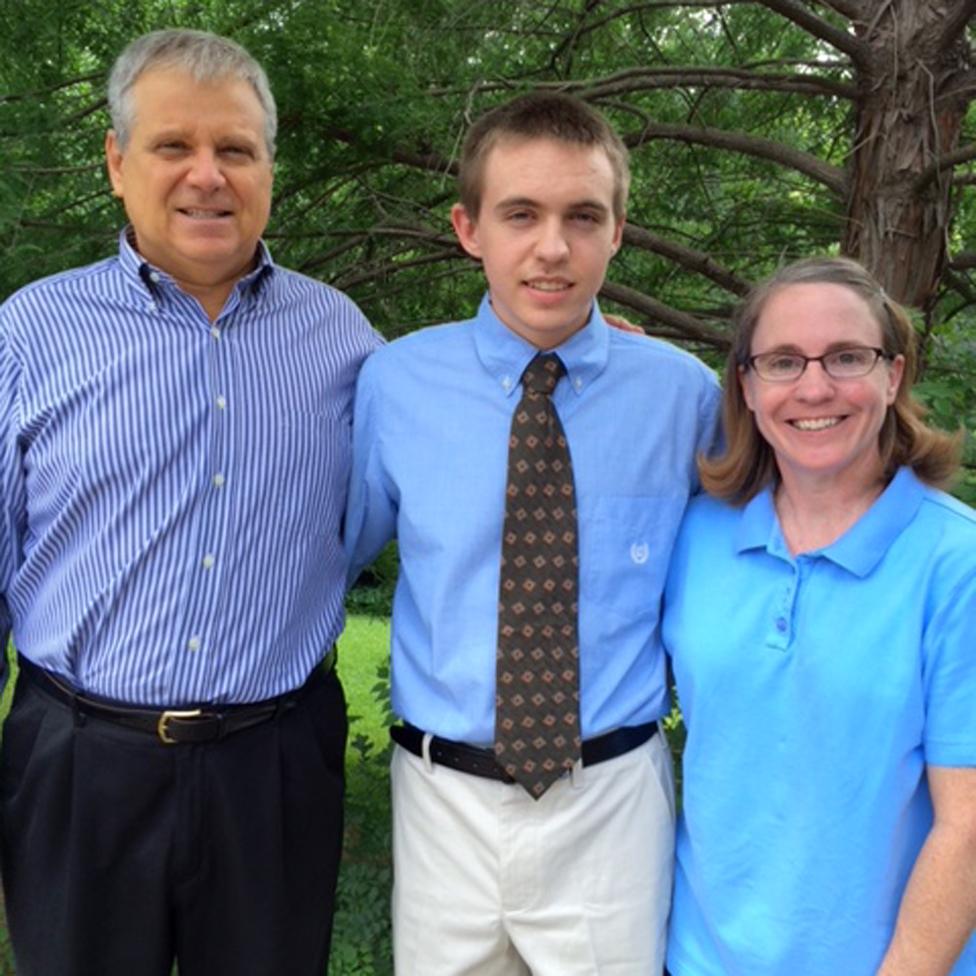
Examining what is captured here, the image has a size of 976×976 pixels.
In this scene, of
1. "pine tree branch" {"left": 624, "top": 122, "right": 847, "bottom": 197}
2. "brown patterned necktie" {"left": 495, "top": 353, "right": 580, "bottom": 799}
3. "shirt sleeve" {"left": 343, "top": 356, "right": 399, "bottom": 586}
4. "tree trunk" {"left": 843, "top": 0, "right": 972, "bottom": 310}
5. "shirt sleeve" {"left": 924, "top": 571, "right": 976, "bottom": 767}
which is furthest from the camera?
"pine tree branch" {"left": 624, "top": 122, "right": 847, "bottom": 197}

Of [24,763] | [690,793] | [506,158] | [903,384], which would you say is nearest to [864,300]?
[903,384]

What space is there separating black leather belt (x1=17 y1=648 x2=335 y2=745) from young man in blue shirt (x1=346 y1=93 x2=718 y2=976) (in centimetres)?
30

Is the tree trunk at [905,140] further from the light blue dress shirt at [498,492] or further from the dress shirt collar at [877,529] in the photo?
the dress shirt collar at [877,529]

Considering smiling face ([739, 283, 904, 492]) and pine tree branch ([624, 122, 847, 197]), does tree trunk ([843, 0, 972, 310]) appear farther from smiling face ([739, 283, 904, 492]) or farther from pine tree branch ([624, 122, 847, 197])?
smiling face ([739, 283, 904, 492])

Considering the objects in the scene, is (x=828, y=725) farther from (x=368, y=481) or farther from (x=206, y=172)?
(x=206, y=172)

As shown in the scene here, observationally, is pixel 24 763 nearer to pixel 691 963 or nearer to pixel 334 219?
pixel 691 963

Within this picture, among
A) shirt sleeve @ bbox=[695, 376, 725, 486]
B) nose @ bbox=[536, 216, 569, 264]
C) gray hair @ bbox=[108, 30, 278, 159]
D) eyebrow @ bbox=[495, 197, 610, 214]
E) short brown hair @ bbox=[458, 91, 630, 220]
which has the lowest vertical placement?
shirt sleeve @ bbox=[695, 376, 725, 486]

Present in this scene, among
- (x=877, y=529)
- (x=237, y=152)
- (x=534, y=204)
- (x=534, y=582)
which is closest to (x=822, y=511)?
(x=877, y=529)

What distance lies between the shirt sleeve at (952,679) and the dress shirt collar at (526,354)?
78 centimetres

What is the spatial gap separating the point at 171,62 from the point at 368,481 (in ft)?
2.77

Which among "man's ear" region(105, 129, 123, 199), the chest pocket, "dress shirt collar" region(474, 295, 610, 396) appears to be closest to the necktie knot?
"dress shirt collar" region(474, 295, 610, 396)

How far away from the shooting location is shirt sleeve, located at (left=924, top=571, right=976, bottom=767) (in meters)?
1.65

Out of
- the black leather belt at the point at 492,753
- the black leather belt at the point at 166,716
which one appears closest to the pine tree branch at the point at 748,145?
the black leather belt at the point at 492,753

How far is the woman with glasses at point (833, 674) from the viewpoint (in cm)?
169
